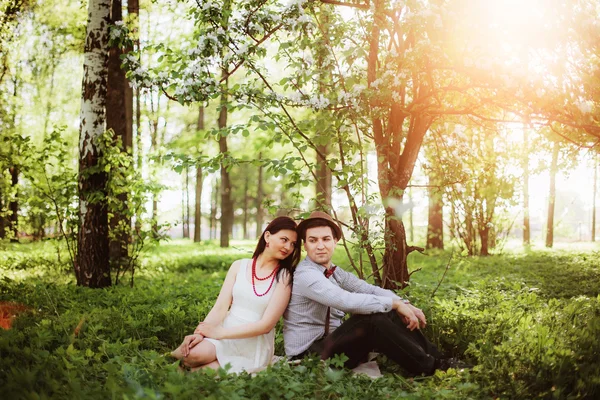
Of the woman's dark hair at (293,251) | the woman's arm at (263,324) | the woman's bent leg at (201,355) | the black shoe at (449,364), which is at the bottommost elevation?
the black shoe at (449,364)

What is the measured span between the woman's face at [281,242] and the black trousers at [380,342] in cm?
81

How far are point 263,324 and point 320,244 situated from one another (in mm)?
842

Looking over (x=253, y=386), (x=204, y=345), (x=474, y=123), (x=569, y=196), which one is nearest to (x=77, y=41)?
(x=474, y=123)

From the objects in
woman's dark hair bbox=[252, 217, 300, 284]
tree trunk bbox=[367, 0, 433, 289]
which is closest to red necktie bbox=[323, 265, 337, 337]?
woman's dark hair bbox=[252, 217, 300, 284]

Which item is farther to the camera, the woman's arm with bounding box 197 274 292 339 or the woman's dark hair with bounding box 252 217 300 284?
the woman's dark hair with bounding box 252 217 300 284

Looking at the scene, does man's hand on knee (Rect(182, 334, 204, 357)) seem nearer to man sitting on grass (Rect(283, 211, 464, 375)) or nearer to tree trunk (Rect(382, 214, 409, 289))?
man sitting on grass (Rect(283, 211, 464, 375))

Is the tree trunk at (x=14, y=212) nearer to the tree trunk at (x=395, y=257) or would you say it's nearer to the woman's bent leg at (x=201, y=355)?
the woman's bent leg at (x=201, y=355)

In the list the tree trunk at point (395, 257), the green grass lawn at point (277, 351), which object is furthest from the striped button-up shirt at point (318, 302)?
the tree trunk at point (395, 257)

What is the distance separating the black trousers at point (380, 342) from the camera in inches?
170

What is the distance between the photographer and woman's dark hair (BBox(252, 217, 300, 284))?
180 inches

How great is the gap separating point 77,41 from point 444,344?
40.8 feet

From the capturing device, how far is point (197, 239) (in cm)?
2616

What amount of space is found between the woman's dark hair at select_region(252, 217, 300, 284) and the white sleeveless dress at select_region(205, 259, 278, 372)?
0.16 meters

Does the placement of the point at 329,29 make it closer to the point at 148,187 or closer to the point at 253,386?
the point at 148,187
